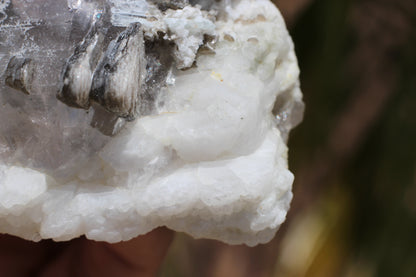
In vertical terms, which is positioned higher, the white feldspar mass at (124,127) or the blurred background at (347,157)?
the white feldspar mass at (124,127)

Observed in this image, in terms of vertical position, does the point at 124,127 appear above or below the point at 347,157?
above

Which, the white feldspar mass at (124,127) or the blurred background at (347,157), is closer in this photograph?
the white feldspar mass at (124,127)

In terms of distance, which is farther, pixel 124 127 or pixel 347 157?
pixel 347 157

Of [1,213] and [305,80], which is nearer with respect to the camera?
[1,213]

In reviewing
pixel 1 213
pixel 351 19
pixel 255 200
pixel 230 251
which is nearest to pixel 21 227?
pixel 1 213

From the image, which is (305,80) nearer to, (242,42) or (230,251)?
(230,251)

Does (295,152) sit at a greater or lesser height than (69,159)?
lesser
